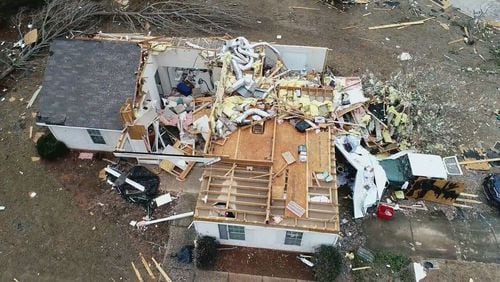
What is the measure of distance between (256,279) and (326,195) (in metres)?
4.34

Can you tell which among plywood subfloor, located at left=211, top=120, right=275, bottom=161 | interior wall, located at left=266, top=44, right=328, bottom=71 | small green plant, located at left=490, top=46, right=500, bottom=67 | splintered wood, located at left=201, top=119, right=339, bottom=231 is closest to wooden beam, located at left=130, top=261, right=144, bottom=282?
splintered wood, located at left=201, top=119, right=339, bottom=231

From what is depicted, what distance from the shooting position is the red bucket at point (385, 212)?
59.3ft

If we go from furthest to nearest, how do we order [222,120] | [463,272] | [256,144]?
[222,120]
[256,144]
[463,272]

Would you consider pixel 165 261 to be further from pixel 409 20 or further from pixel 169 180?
pixel 409 20

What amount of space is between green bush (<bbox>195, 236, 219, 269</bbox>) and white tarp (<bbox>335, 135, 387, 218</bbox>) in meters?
6.24

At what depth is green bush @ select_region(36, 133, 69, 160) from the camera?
19609 mm

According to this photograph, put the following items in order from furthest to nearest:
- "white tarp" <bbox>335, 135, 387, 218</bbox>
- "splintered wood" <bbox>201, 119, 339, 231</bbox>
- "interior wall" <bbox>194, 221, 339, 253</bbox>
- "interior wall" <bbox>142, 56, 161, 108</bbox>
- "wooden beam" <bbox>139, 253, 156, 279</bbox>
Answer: "interior wall" <bbox>142, 56, 161, 108</bbox>
"white tarp" <bbox>335, 135, 387, 218</bbox>
"wooden beam" <bbox>139, 253, 156, 279</bbox>
"interior wall" <bbox>194, 221, 339, 253</bbox>
"splintered wood" <bbox>201, 119, 339, 231</bbox>

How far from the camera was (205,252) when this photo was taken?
53.8ft

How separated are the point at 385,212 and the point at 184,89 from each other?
11823 millimetres

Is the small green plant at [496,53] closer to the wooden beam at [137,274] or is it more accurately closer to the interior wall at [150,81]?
the interior wall at [150,81]

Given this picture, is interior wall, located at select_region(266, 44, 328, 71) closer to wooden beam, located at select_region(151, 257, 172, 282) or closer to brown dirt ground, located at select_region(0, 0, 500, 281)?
brown dirt ground, located at select_region(0, 0, 500, 281)

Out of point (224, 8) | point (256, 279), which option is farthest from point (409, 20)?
point (256, 279)

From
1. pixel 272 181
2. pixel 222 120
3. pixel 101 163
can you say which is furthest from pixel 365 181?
pixel 101 163

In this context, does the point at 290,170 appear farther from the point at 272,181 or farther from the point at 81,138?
the point at 81,138
